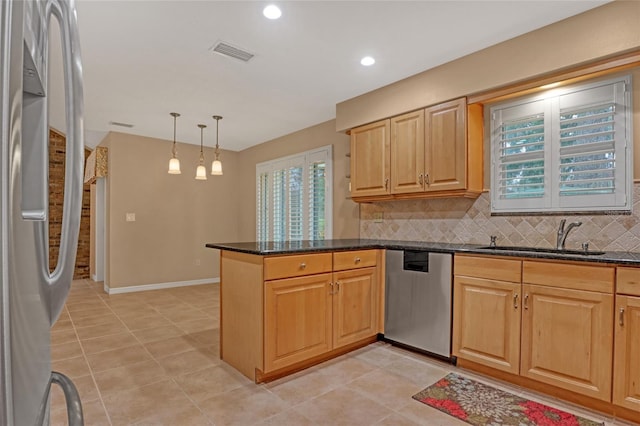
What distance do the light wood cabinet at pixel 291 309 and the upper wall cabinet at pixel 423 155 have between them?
898 mm

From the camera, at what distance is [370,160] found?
3.87 meters

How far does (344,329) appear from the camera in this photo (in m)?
3.05

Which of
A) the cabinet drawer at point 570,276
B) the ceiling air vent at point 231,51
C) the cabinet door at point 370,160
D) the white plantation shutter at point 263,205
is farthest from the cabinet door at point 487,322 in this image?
the white plantation shutter at point 263,205

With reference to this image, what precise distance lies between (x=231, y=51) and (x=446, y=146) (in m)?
2.04

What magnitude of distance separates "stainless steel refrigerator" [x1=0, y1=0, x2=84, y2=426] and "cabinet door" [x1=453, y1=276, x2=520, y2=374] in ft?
8.66

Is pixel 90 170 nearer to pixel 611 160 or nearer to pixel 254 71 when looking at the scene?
pixel 254 71

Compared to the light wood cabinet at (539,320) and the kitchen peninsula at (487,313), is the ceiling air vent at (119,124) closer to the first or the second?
the kitchen peninsula at (487,313)

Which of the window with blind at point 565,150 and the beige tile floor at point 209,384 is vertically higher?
the window with blind at point 565,150

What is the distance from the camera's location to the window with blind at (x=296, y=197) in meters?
5.06

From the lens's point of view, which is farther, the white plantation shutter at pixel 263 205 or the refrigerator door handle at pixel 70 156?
the white plantation shutter at pixel 263 205

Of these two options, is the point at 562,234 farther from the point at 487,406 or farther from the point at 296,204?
the point at 296,204

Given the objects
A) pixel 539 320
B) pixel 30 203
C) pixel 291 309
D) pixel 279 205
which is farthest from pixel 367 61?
pixel 279 205

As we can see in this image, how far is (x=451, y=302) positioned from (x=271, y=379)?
4.98 ft

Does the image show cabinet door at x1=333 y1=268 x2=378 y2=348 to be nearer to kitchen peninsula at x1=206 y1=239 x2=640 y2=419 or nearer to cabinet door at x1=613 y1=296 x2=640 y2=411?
kitchen peninsula at x1=206 y1=239 x2=640 y2=419
